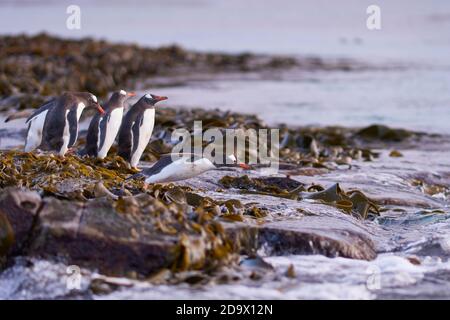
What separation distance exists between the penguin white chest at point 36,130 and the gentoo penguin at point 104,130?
38 centimetres

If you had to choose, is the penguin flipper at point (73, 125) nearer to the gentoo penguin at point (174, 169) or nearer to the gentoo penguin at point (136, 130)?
the gentoo penguin at point (136, 130)

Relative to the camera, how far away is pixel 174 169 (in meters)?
6.24

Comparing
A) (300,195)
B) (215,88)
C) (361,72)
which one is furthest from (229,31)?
(300,195)

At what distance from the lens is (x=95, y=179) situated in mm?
5801

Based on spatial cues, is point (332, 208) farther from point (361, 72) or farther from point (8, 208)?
point (361, 72)

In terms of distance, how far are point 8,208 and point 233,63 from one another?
44.3 feet

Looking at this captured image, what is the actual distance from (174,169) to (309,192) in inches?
40.2

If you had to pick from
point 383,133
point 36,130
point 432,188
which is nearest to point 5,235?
point 36,130

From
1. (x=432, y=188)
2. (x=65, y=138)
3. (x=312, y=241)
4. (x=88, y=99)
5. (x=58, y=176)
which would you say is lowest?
(x=432, y=188)

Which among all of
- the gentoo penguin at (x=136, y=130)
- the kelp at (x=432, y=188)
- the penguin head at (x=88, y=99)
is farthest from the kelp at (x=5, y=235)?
the kelp at (x=432, y=188)

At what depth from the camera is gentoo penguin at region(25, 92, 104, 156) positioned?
6863 mm

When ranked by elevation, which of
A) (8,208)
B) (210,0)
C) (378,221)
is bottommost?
(378,221)

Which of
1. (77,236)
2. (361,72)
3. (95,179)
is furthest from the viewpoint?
(361,72)

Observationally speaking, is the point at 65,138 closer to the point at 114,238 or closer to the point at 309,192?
the point at 309,192
